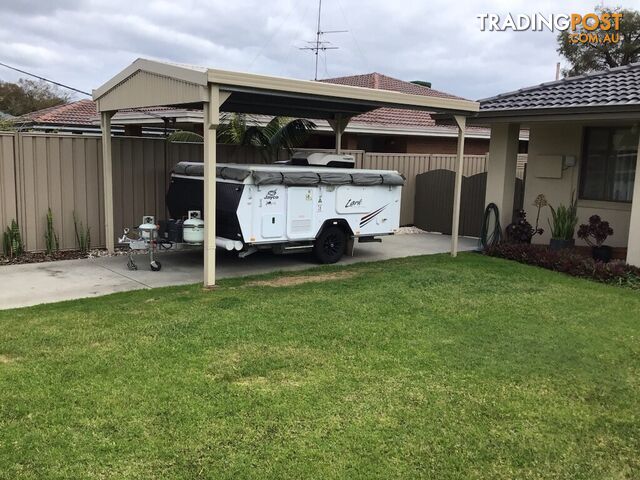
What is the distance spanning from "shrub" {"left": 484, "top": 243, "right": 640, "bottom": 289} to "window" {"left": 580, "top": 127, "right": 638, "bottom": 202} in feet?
4.86

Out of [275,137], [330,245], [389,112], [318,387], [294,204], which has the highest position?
[389,112]

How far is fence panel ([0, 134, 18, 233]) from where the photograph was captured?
9438mm

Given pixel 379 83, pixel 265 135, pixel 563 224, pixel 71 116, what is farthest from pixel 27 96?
pixel 563 224

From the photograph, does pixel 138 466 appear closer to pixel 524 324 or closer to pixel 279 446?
pixel 279 446

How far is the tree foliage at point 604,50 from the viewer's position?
3325 centimetres

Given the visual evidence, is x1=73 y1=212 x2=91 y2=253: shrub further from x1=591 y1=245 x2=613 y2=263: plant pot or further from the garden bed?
x1=591 y1=245 x2=613 y2=263: plant pot

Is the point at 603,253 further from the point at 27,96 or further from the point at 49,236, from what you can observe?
the point at 27,96

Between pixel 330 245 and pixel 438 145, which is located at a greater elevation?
pixel 438 145

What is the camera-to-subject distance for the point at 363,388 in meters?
4.75

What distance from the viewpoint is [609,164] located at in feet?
37.3

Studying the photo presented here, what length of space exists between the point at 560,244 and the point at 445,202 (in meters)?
3.92

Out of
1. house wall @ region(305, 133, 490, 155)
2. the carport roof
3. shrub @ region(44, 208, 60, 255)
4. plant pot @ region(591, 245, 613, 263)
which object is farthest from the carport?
house wall @ region(305, 133, 490, 155)

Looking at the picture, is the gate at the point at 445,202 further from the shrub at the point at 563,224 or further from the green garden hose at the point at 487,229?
the shrub at the point at 563,224

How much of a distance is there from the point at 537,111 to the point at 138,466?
927 cm
